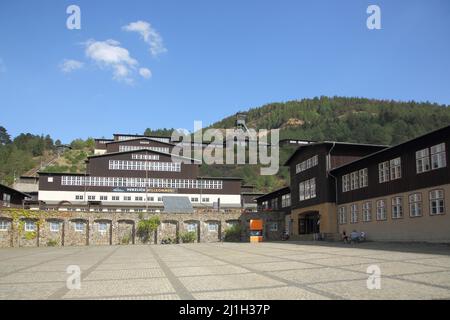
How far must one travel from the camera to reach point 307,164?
50.1 m

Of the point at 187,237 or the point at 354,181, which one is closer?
the point at 354,181

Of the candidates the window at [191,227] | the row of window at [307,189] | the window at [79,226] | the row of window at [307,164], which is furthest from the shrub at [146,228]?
the row of window at [307,164]

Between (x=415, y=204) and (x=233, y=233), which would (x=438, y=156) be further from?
(x=233, y=233)

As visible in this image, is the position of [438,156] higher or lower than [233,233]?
higher

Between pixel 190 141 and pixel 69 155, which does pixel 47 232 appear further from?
pixel 69 155

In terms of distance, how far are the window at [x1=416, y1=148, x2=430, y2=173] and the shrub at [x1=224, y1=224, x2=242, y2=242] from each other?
107 ft

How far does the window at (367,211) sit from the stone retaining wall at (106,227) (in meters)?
22.1

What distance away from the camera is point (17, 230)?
52875 millimetres

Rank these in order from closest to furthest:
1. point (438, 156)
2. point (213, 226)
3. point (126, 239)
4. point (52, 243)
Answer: point (438, 156)
point (52, 243)
point (126, 239)
point (213, 226)

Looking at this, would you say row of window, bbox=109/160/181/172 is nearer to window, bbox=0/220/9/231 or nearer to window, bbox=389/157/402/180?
window, bbox=0/220/9/231

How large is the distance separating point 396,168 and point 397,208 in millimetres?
2932

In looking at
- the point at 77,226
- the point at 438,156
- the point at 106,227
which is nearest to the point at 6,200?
the point at 77,226

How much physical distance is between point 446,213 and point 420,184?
11.0ft
